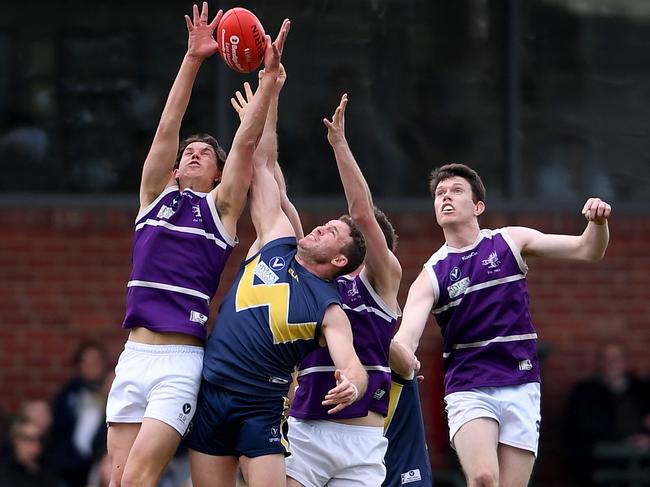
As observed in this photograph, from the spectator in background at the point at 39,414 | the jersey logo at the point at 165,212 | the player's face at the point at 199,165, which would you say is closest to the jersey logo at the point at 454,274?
the player's face at the point at 199,165

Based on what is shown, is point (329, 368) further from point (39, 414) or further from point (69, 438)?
point (39, 414)

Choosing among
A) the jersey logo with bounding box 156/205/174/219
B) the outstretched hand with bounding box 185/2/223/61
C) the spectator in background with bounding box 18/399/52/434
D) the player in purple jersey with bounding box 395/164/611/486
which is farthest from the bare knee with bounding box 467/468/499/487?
the spectator in background with bounding box 18/399/52/434

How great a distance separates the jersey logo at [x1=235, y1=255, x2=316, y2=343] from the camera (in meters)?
7.69

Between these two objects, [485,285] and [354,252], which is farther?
[485,285]

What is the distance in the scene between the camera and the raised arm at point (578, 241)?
26.6ft

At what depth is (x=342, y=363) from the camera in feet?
24.5

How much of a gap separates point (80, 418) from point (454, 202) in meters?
3.81

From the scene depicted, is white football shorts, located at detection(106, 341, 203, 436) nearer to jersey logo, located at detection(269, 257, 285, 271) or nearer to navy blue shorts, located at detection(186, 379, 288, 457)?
navy blue shorts, located at detection(186, 379, 288, 457)

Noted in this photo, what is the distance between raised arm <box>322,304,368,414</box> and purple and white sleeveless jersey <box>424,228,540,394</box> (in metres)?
0.92

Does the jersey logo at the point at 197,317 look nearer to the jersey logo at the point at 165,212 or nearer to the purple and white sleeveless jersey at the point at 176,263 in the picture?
the purple and white sleeveless jersey at the point at 176,263

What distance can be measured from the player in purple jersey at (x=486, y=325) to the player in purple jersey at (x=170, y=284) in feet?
3.64

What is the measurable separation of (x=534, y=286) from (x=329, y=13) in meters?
2.64

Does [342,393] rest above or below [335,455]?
above

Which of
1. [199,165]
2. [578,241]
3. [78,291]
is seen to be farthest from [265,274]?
[78,291]
